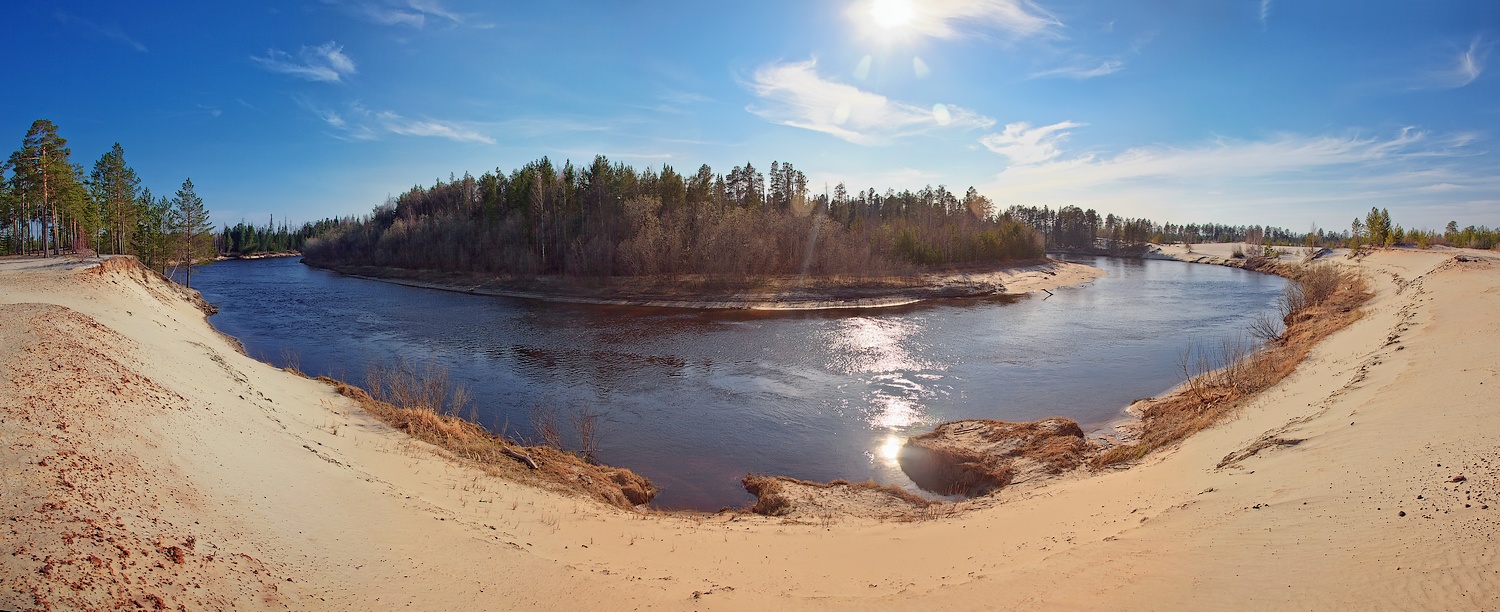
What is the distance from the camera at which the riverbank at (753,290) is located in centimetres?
4753

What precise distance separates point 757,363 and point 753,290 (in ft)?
75.6

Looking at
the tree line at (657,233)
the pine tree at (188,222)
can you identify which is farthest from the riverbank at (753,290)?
the pine tree at (188,222)

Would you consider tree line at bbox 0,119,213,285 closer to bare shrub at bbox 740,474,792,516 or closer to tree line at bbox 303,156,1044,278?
tree line at bbox 303,156,1044,278

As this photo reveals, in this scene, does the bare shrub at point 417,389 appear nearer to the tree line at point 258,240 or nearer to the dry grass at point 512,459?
the dry grass at point 512,459

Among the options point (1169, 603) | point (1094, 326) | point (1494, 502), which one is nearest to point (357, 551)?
point (1169, 603)

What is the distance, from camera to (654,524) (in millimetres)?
9719

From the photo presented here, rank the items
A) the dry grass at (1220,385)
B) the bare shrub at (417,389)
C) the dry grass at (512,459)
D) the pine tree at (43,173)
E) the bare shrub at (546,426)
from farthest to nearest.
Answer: the pine tree at (43,173) < the bare shrub at (417,389) < the bare shrub at (546,426) < the dry grass at (1220,385) < the dry grass at (512,459)

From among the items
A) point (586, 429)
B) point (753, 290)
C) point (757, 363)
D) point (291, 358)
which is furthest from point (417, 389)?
point (753, 290)

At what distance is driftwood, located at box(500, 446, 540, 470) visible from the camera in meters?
12.4

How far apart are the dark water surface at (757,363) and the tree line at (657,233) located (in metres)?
10.6

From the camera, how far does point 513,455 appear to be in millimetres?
12789

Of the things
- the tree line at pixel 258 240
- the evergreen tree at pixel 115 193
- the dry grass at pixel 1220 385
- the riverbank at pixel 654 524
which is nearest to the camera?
the riverbank at pixel 654 524

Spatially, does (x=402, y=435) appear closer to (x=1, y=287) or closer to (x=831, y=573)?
(x=831, y=573)

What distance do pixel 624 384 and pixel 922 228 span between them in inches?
2469
